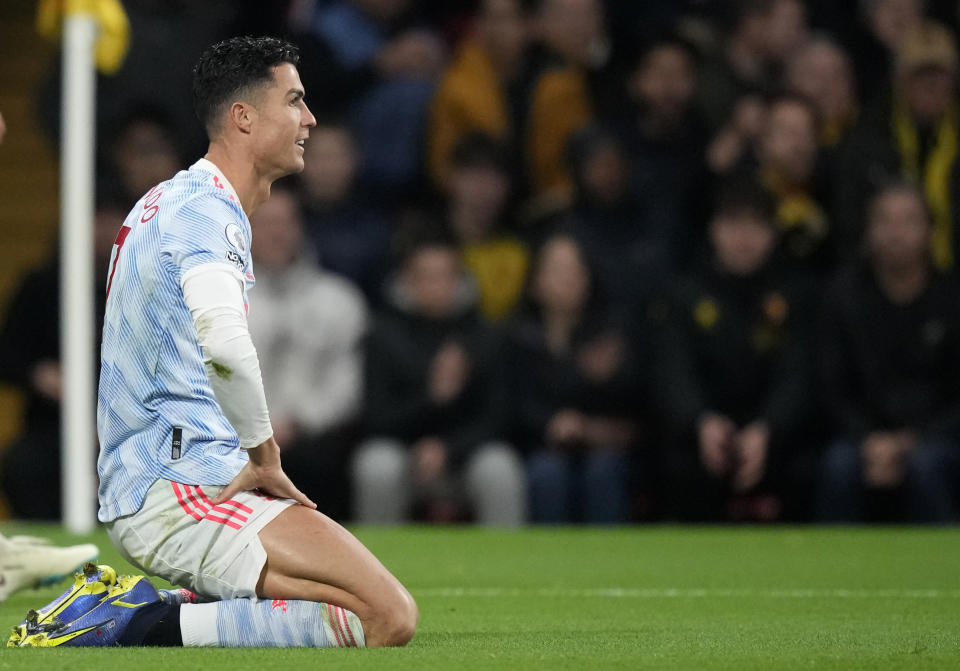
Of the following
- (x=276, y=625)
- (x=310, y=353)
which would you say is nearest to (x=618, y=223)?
(x=310, y=353)

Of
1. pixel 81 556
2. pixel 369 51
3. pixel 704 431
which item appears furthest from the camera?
pixel 369 51

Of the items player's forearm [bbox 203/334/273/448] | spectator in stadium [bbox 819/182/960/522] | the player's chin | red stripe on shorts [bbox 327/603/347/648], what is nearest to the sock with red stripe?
red stripe on shorts [bbox 327/603/347/648]

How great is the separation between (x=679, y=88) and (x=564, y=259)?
1.68 metres

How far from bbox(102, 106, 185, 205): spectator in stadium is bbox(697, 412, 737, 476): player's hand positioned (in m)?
3.52

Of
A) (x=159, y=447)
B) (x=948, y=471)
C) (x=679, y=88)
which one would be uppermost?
(x=679, y=88)

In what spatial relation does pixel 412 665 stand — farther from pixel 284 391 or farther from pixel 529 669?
pixel 284 391

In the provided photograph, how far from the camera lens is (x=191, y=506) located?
15.0ft

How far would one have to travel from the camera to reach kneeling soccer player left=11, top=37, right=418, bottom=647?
456cm

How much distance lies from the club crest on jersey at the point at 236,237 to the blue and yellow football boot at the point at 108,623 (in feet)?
3.18

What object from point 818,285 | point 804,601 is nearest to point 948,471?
point 818,285

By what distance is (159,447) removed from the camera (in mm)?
4621

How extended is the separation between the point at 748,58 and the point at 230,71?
271 inches

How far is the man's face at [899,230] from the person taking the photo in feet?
31.4

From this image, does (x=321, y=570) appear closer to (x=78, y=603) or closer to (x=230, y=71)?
(x=78, y=603)
